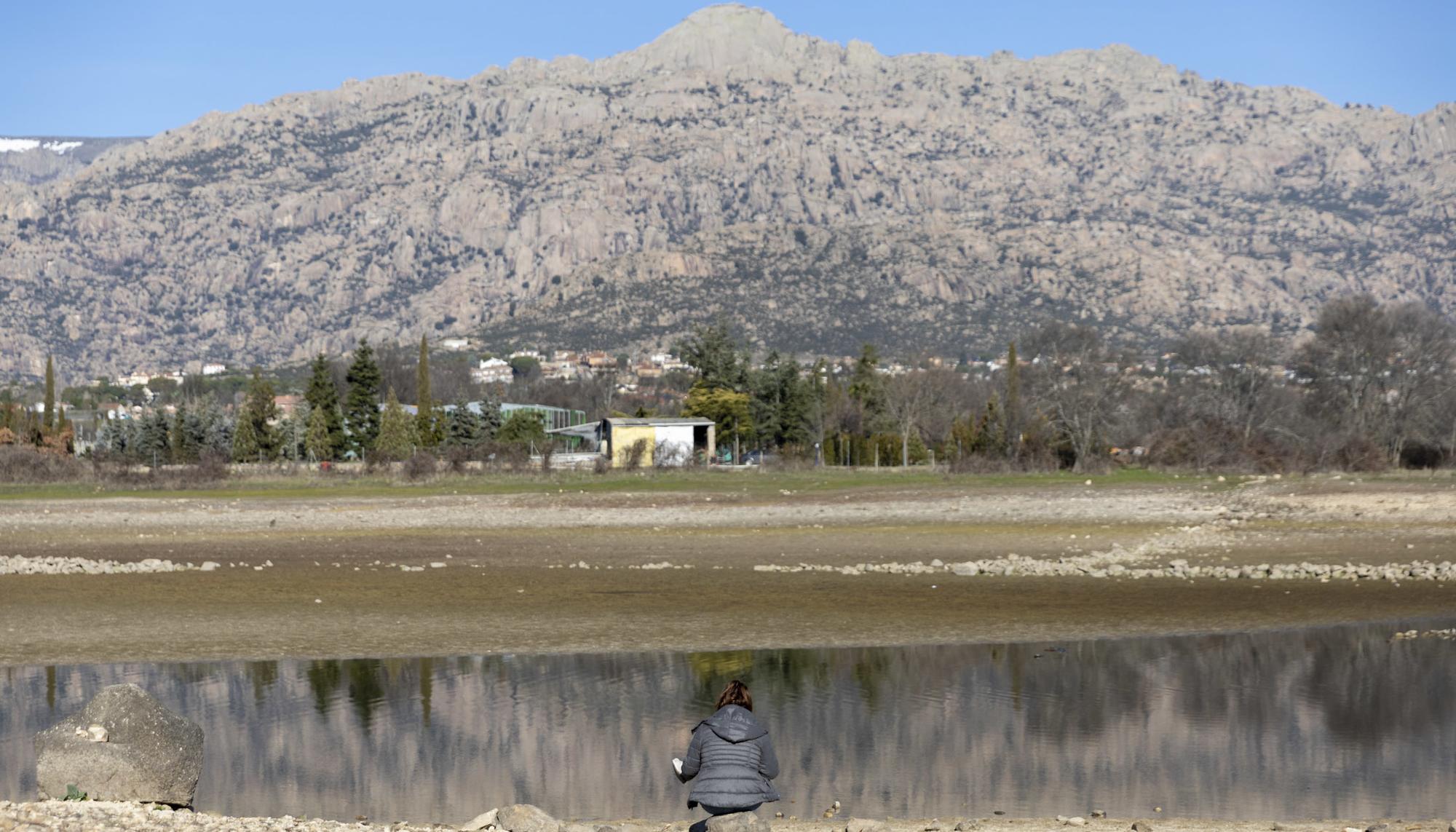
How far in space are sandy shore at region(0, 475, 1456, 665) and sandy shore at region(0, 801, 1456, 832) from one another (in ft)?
32.8

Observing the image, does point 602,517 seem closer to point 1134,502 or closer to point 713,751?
point 1134,502

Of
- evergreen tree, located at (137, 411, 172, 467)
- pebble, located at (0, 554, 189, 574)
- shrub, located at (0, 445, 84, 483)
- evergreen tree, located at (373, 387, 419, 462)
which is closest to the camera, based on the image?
pebble, located at (0, 554, 189, 574)

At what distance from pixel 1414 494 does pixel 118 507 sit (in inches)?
1785

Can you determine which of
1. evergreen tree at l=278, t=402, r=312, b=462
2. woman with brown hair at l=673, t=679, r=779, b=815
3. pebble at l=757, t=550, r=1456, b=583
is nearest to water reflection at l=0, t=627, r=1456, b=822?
woman with brown hair at l=673, t=679, r=779, b=815

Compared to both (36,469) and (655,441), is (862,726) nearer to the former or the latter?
(36,469)

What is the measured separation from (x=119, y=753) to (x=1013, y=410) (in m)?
82.6

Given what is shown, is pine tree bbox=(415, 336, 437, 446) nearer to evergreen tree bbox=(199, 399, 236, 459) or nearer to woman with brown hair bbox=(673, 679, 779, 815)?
evergreen tree bbox=(199, 399, 236, 459)

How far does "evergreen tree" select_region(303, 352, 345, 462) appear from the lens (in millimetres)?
95125

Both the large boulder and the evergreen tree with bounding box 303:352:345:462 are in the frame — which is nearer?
the large boulder

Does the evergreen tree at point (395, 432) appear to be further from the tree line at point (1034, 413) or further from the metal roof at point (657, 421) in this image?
the metal roof at point (657, 421)

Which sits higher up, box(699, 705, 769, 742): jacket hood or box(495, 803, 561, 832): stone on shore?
box(699, 705, 769, 742): jacket hood

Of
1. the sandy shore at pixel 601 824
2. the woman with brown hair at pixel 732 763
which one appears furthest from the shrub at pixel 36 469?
the woman with brown hair at pixel 732 763

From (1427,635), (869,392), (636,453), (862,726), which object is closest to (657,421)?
(636,453)

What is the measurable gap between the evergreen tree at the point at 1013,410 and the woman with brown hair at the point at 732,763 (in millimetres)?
76130
